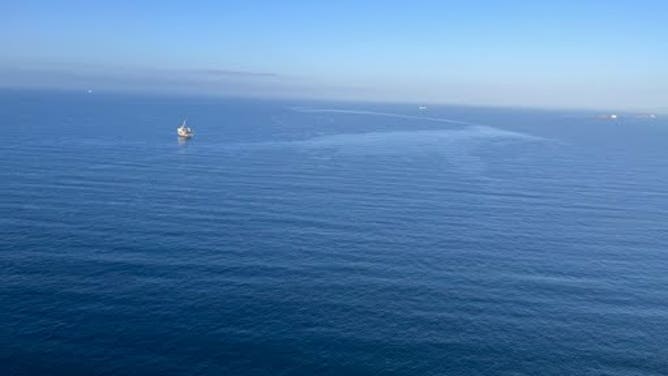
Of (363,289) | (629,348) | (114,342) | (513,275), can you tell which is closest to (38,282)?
(114,342)

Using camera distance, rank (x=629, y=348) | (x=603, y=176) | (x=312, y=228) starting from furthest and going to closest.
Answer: (x=603, y=176), (x=312, y=228), (x=629, y=348)

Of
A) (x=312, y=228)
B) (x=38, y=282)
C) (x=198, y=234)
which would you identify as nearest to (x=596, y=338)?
(x=312, y=228)

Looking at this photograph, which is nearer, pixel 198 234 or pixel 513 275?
pixel 513 275

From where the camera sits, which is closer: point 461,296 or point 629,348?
point 629,348

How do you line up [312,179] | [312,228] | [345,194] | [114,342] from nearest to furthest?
[114,342], [312,228], [345,194], [312,179]

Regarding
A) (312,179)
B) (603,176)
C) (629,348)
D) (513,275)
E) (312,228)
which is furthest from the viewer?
(603,176)

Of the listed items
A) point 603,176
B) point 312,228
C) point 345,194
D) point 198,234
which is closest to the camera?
point 198,234

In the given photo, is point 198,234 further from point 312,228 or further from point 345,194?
point 345,194

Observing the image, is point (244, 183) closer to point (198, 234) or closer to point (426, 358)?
point (198, 234)
